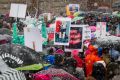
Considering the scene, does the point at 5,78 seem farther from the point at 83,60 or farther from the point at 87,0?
the point at 87,0

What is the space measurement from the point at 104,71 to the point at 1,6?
2541 centimetres

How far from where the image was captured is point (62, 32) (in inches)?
463

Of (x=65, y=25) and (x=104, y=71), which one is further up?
(x=65, y=25)

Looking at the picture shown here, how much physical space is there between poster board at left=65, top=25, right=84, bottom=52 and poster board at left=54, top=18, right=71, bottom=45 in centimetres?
25

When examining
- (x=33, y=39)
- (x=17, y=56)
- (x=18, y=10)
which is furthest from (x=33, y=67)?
(x=18, y=10)

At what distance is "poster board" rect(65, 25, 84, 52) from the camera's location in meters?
11.9

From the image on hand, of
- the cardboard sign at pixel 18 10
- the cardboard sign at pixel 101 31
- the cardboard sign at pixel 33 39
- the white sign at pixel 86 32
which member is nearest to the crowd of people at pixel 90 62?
the cardboard sign at pixel 33 39

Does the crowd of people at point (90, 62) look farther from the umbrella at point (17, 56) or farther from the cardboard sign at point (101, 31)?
the cardboard sign at point (101, 31)

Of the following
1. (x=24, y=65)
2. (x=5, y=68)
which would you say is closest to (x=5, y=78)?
(x=5, y=68)

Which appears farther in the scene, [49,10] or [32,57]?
[49,10]

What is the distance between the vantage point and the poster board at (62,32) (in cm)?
1168

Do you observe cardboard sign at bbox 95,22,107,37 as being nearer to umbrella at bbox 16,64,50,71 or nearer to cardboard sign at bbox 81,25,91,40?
cardboard sign at bbox 81,25,91,40

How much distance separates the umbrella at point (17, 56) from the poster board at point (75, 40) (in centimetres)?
347

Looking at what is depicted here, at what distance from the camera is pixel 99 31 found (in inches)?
574
